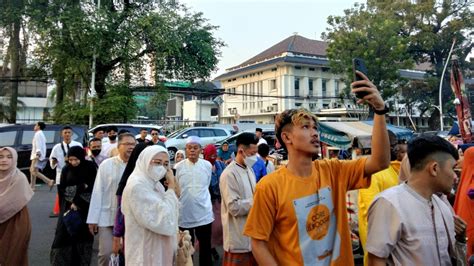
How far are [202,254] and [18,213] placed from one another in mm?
2168

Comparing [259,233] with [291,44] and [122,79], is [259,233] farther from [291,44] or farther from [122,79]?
[291,44]

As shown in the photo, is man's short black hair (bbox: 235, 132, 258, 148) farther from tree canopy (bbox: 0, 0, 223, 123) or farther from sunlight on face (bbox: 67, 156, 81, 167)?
tree canopy (bbox: 0, 0, 223, 123)

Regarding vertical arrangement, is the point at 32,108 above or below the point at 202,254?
above

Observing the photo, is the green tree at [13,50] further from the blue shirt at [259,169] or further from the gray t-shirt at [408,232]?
the gray t-shirt at [408,232]

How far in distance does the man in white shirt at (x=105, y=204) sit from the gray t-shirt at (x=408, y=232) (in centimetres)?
298

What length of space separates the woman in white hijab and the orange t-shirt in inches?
49.7

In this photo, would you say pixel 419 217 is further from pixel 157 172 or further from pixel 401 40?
pixel 401 40

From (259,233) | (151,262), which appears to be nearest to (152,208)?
(151,262)

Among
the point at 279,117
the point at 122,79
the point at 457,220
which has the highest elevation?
the point at 122,79

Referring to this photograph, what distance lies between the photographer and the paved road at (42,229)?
18.5ft

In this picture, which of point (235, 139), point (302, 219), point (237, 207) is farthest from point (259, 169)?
point (235, 139)

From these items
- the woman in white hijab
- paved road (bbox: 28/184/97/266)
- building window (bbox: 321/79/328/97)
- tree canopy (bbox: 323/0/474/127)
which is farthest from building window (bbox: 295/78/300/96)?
the woman in white hijab

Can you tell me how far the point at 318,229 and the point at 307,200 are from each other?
0.60 ft

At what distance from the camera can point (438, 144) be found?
2.19 metres
